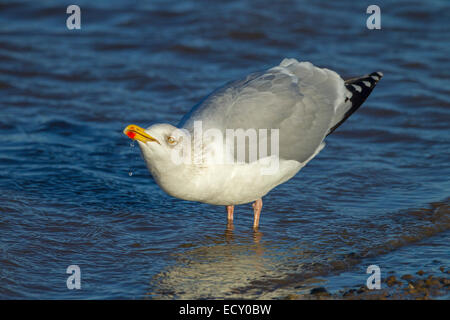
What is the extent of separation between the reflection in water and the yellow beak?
1004mm

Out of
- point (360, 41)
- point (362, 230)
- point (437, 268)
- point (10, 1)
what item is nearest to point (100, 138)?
point (362, 230)

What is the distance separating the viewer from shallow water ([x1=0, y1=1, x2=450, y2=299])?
15.7 feet

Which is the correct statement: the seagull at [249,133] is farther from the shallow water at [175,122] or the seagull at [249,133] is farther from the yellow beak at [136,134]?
the shallow water at [175,122]

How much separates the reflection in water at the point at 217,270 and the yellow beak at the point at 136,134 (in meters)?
1.00

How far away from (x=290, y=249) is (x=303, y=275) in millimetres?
522

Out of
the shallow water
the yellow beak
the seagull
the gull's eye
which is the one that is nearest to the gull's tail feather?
→ the seagull

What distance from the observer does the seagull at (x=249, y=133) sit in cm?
452

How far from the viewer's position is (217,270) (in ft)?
15.6

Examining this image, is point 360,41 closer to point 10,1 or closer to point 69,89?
point 69,89

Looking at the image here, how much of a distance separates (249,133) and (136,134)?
1.04 meters

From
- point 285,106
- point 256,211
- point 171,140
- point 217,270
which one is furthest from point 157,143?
point 256,211

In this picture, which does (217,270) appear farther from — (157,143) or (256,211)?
(157,143)

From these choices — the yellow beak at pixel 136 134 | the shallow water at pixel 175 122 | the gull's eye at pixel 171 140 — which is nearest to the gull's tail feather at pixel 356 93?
the shallow water at pixel 175 122

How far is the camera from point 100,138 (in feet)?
25.3
